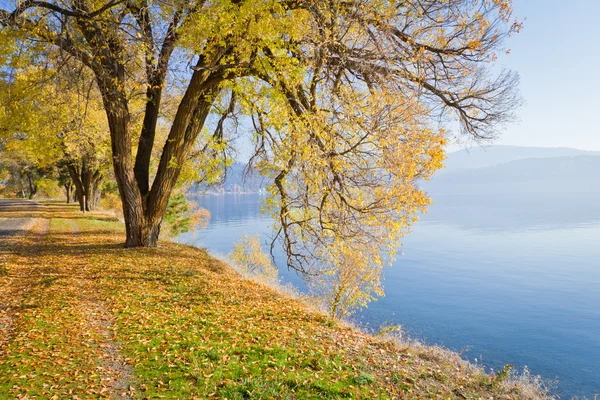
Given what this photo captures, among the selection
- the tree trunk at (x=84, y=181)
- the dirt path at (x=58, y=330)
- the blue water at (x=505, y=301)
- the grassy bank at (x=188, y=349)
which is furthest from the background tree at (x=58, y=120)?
the blue water at (x=505, y=301)

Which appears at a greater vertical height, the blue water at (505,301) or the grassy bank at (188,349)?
the grassy bank at (188,349)

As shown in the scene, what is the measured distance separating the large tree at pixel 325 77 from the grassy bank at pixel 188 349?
302 centimetres

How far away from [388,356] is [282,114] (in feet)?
18.7

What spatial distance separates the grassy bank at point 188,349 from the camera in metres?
4.83

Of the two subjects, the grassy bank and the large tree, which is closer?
the grassy bank

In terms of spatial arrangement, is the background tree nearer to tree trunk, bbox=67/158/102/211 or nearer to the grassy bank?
→ tree trunk, bbox=67/158/102/211

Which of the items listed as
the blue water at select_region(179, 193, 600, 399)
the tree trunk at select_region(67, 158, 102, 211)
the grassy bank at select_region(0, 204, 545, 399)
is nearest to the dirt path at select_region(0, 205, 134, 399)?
the grassy bank at select_region(0, 204, 545, 399)

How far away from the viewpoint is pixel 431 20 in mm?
8523

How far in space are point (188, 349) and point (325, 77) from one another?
22.8ft

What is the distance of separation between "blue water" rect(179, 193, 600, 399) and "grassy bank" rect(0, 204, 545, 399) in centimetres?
719

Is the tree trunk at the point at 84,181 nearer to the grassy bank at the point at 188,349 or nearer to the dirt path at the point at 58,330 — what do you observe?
the dirt path at the point at 58,330

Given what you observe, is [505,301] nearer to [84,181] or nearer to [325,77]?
[325,77]

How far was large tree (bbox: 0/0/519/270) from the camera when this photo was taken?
8.10 meters

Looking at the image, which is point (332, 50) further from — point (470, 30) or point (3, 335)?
point (3, 335)
